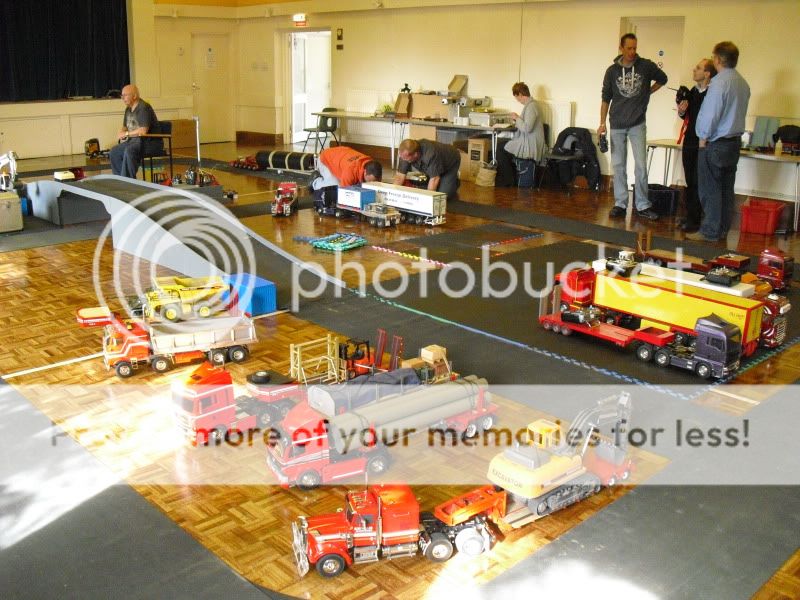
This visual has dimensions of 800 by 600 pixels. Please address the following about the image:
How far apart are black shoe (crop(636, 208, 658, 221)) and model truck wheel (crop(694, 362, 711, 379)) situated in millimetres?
5027

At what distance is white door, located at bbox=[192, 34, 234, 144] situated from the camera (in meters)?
16.7

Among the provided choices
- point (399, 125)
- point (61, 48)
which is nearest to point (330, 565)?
point (399, 125)

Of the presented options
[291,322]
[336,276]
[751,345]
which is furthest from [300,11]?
[751,345]

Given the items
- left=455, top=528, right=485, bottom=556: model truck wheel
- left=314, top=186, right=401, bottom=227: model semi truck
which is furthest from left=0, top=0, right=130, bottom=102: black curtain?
left=455, top=528, right=485, bottom=556: model truck wheel

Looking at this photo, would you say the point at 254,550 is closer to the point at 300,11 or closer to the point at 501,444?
the point at 501,444

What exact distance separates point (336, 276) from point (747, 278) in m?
3.21

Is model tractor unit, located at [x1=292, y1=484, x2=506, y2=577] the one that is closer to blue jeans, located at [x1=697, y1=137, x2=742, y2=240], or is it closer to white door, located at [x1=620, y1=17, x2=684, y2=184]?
blue jeans, located at [x1=697, y1=137, x2=742, y2=240]

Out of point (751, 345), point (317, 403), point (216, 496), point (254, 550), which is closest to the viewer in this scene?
point (254, 550)

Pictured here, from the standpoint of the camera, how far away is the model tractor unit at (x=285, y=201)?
9.55m

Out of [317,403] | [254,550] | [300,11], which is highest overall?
[300,11]

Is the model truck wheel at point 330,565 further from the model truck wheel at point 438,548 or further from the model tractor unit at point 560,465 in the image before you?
the model tractor unit at point 560,465

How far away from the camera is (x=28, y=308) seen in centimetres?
623

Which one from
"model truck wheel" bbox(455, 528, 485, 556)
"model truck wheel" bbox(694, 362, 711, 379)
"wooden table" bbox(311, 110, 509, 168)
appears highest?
"wooden table" bbox(311, 110, 509, 168)

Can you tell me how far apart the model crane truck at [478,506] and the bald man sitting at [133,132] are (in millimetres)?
7529
